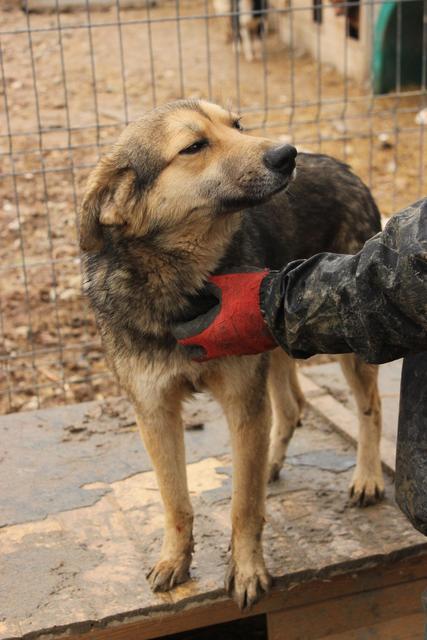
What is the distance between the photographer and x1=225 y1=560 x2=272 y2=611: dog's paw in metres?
3.31

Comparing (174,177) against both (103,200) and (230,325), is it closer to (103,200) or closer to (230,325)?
(103,200)

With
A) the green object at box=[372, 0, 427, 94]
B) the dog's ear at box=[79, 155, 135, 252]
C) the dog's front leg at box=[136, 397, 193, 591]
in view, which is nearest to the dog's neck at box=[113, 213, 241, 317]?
the dog's ear at box=[79, 155, 135, 252]

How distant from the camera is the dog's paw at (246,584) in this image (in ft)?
10.9

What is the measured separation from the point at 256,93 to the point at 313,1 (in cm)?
136

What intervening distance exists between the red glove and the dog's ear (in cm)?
40

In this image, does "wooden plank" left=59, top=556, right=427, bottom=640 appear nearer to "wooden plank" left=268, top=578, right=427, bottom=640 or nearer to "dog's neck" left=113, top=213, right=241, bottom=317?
"wooden plank" left=268, top=578, right=427, bottom=640

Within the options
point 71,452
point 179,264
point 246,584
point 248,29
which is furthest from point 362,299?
point 248,29

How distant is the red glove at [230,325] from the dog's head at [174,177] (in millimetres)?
234

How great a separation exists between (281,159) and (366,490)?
5.33 feet

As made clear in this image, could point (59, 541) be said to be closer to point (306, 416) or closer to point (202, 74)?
point (306, 416)

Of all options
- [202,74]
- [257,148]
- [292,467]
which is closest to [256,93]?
[202,74]

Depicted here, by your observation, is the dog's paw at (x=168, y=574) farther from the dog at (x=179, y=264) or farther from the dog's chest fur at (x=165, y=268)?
the dog's chest fur at (x=165, y=268)

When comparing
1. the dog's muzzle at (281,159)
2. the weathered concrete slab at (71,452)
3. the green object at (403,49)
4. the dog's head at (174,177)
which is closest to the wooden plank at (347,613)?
the weathered concrete slab at (71,452)

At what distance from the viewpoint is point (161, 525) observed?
3799mm
